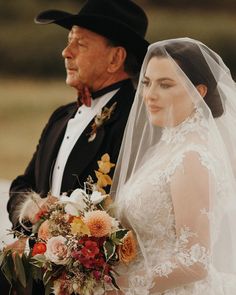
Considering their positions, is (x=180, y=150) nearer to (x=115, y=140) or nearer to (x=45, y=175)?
(x=115, y=140)

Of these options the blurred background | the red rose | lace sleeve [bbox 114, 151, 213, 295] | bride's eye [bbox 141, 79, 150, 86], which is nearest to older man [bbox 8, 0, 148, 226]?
bride's eye [bbox 141, 79, 150, 86]

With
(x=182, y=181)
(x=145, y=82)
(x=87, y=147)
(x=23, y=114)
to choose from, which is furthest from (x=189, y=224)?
(x=23, y=114)

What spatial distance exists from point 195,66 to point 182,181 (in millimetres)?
431

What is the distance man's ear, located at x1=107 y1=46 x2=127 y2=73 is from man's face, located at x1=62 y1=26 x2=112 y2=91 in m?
0.02

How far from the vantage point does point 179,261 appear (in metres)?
2.73

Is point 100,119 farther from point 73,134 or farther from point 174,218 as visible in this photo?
point 174,218

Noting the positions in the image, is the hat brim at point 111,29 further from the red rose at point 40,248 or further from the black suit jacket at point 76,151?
the red rose at point 40,248

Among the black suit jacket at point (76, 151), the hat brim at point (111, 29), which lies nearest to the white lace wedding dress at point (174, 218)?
the black suit jacket at point (76, 151)

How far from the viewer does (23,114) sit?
5199 mm

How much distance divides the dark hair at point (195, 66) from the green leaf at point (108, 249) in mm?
601

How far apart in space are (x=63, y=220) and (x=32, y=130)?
241 cm

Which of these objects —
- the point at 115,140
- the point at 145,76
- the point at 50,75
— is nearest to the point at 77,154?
the point at 115,140

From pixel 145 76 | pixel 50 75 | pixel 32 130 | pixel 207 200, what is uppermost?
pixel 145 76

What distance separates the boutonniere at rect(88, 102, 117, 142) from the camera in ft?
11.6
